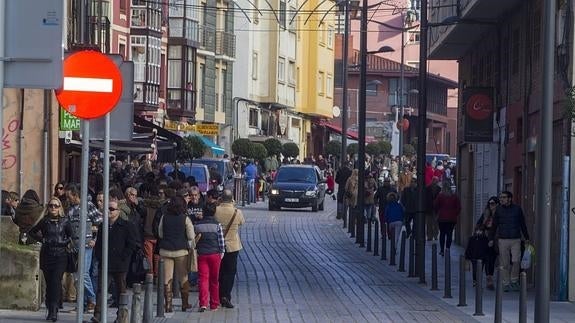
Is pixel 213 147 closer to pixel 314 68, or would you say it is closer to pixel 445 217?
pixel 314 68

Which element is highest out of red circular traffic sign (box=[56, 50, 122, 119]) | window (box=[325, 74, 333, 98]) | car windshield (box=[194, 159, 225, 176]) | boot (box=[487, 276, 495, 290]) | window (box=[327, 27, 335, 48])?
window (box=[327, 27, 335, 48])

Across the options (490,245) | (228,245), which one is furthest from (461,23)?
(228,245)

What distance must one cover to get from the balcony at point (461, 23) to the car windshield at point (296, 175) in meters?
11.0

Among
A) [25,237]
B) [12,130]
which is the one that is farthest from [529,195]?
[25,237]

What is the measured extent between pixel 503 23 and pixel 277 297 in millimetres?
13027

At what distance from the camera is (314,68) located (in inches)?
3450

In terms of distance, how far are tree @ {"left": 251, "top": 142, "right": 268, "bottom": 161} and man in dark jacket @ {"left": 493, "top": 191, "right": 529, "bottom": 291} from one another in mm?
40452

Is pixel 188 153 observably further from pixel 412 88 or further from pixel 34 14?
pixel 412 88

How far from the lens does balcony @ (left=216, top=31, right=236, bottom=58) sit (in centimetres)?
7044

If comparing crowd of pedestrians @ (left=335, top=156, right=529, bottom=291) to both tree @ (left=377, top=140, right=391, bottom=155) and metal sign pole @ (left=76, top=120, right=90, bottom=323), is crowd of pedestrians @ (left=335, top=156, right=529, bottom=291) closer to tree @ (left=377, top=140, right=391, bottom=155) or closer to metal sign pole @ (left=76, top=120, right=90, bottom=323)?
metal sign pole @ (left=76, top=120, right=90, bottom=323)

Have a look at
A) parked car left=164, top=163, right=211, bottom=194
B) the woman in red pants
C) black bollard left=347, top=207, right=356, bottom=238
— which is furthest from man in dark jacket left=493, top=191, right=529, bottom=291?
parked car left=164, top=163, right=211, bottom=194

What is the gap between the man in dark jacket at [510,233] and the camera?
84.6 ft

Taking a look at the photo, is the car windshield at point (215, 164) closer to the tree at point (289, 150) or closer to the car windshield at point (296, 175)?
the car windshield at point (296, 175)

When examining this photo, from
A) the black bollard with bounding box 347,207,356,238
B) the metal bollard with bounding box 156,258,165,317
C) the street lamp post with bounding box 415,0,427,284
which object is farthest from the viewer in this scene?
the black bollard with bounding box 347,207,356,238
